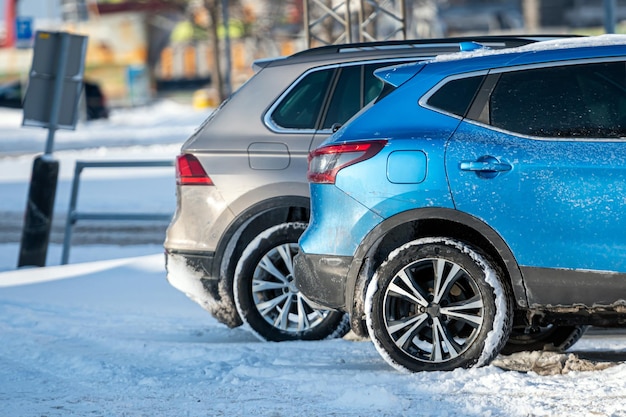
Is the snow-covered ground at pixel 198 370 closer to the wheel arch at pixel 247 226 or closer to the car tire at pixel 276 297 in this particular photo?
the car tire at pixel 276 297

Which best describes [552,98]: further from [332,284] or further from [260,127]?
[260,127]

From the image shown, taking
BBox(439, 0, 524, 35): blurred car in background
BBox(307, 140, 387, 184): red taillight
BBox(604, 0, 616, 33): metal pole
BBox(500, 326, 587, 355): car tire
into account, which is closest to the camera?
BBox(307, 140, 387, 184): red taillight

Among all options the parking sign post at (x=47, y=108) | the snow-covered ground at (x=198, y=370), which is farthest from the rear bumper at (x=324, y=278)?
the parking sign post at (x=47, y=108)

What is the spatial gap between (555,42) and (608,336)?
6.85 ft

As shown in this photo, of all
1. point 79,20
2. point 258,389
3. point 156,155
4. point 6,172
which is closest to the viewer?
point 258,389

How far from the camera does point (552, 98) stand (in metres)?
5.82

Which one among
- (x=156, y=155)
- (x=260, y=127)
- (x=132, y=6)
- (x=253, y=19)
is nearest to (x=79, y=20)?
(x=132, y=6)

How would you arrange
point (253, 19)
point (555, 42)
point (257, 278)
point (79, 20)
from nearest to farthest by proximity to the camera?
point (555, 42) < point (257, 278) < point (253, 19) < point (79, 20)

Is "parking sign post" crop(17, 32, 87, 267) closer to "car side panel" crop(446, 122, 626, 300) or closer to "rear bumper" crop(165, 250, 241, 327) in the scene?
"rear bumper" crop(165, 250, 241, 327)

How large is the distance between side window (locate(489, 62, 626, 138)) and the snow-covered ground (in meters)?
1.18

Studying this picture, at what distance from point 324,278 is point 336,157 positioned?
0.64 metres

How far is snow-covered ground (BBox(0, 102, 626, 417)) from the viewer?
527 cm

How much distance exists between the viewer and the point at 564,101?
5.80 m

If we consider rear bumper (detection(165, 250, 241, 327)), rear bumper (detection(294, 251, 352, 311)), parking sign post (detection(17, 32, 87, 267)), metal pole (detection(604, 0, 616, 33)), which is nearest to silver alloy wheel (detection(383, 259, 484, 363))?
rear bumper (detection(294, 251, 352, 311))
